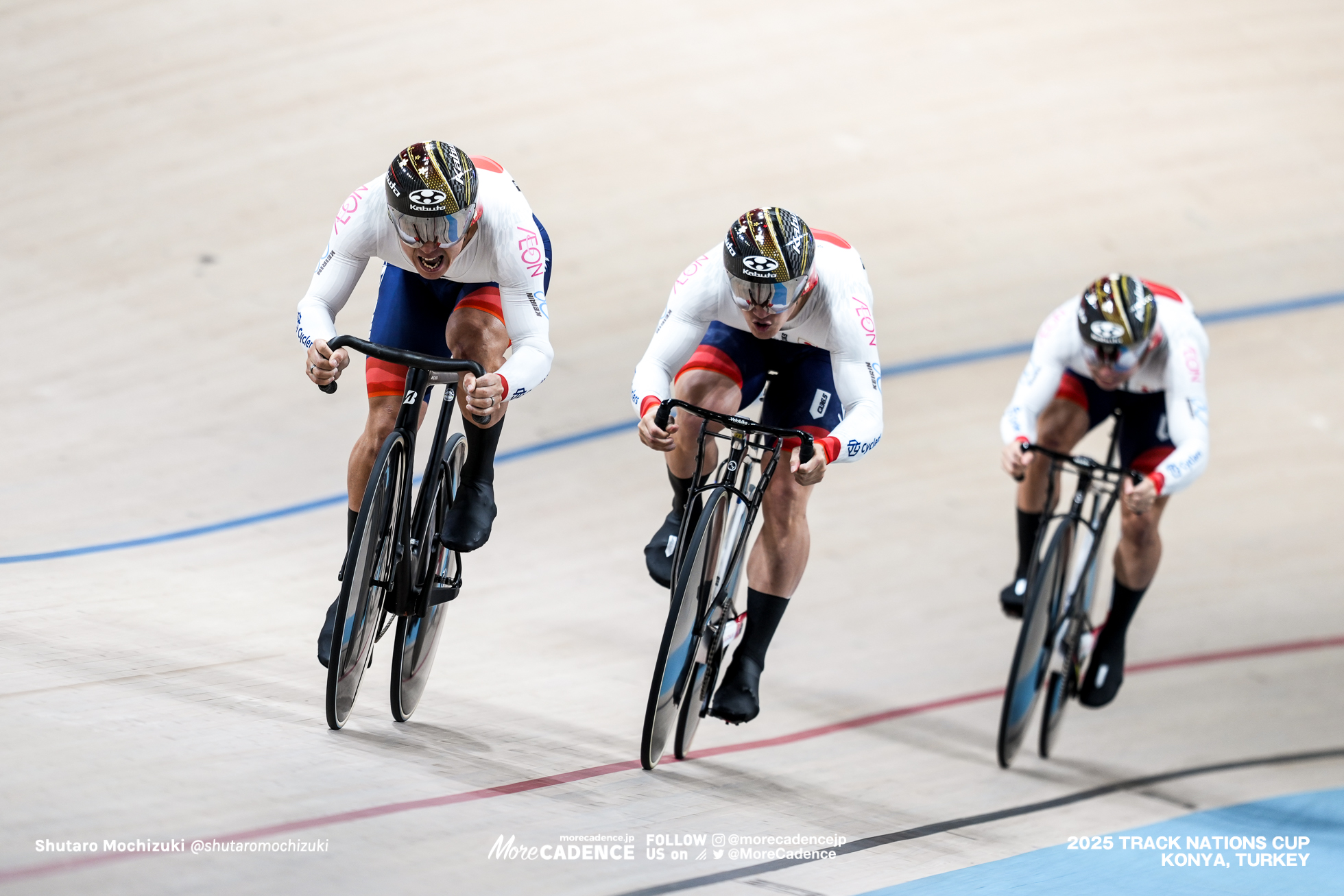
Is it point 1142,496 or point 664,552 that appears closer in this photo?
point 664,552

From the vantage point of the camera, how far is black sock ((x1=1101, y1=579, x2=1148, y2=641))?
4242 millimetres

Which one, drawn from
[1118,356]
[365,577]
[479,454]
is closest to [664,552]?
[479,454]

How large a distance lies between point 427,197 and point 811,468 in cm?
96

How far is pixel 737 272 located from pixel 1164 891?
162 cm

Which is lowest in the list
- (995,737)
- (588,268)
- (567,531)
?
(995,737)

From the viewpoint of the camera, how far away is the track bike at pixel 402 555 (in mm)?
2910

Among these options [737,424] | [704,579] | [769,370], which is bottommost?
[704,579]

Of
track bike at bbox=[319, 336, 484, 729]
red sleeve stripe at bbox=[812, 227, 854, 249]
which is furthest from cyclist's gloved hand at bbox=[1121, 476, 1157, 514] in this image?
track bike at bbox=[319, 336, 484, 729]

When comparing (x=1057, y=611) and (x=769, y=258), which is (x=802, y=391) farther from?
(x=1057, y=611)

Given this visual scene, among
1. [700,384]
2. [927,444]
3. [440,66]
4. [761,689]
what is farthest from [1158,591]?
[440,66]

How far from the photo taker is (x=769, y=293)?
3.06m

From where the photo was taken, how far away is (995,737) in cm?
416

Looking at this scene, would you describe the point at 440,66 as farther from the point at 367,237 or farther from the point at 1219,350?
the point at 367,237

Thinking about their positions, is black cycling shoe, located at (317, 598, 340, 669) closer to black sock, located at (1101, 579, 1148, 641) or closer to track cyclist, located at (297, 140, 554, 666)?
track cyclist, located at (297, 140, 554, 666)
